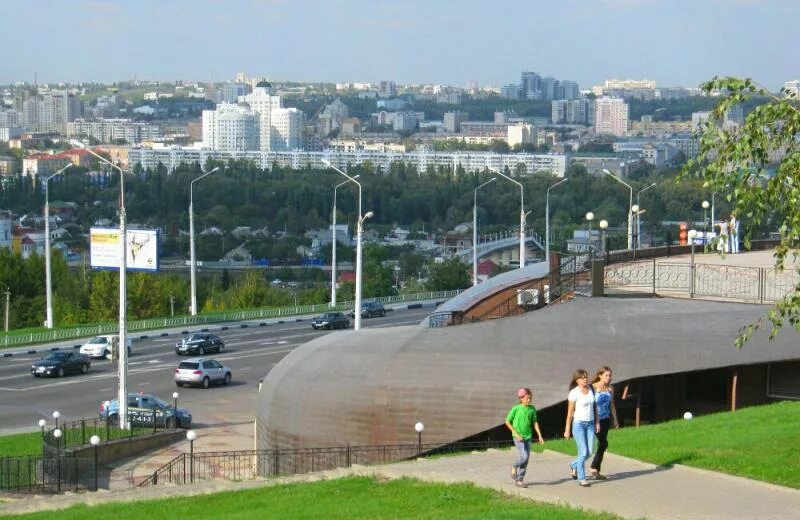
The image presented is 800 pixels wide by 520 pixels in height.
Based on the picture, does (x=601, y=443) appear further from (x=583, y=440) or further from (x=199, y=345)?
(x=199, y=345)

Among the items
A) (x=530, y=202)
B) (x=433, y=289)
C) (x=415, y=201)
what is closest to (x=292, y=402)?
(x=433, y=289)

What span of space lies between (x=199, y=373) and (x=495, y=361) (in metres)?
17.9

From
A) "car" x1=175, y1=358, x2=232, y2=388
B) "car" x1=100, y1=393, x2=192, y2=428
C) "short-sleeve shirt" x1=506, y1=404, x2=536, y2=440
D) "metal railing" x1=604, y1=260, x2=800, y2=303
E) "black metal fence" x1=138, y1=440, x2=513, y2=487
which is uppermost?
"metal railing" x1=604, y1=260, x2=800, y2=303

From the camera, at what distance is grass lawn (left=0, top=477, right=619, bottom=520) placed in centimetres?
1481

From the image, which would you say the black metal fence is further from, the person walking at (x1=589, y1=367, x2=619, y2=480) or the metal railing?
the person walking at (x1=589, y1=367, x2=619, y2=480)

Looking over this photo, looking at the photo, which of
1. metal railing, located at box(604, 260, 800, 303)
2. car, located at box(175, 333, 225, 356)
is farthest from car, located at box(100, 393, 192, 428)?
car, located at box(175, 333, 225, 356)

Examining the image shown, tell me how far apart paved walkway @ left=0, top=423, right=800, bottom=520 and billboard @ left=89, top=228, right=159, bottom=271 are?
22638mm

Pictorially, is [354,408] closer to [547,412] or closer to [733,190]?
[547,412]

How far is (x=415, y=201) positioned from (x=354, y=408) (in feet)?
503

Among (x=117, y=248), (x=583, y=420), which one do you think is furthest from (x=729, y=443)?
(x=117, y=248)

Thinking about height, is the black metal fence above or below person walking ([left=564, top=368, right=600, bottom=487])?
below

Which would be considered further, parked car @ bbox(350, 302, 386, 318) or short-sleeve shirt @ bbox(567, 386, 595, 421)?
parked car @ bbox(350, 302, 386, 318)

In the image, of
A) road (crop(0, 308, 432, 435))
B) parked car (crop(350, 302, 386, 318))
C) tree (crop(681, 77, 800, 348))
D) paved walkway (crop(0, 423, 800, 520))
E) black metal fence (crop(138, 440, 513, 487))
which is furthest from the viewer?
parked car (crop(350, 302, 386, 318))

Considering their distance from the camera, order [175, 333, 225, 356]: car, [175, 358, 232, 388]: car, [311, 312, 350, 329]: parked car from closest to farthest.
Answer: [175, 358, 232, 388]: car
[175, 333, 225, 356]: car
[311, 312, 350, 329]: parked car
